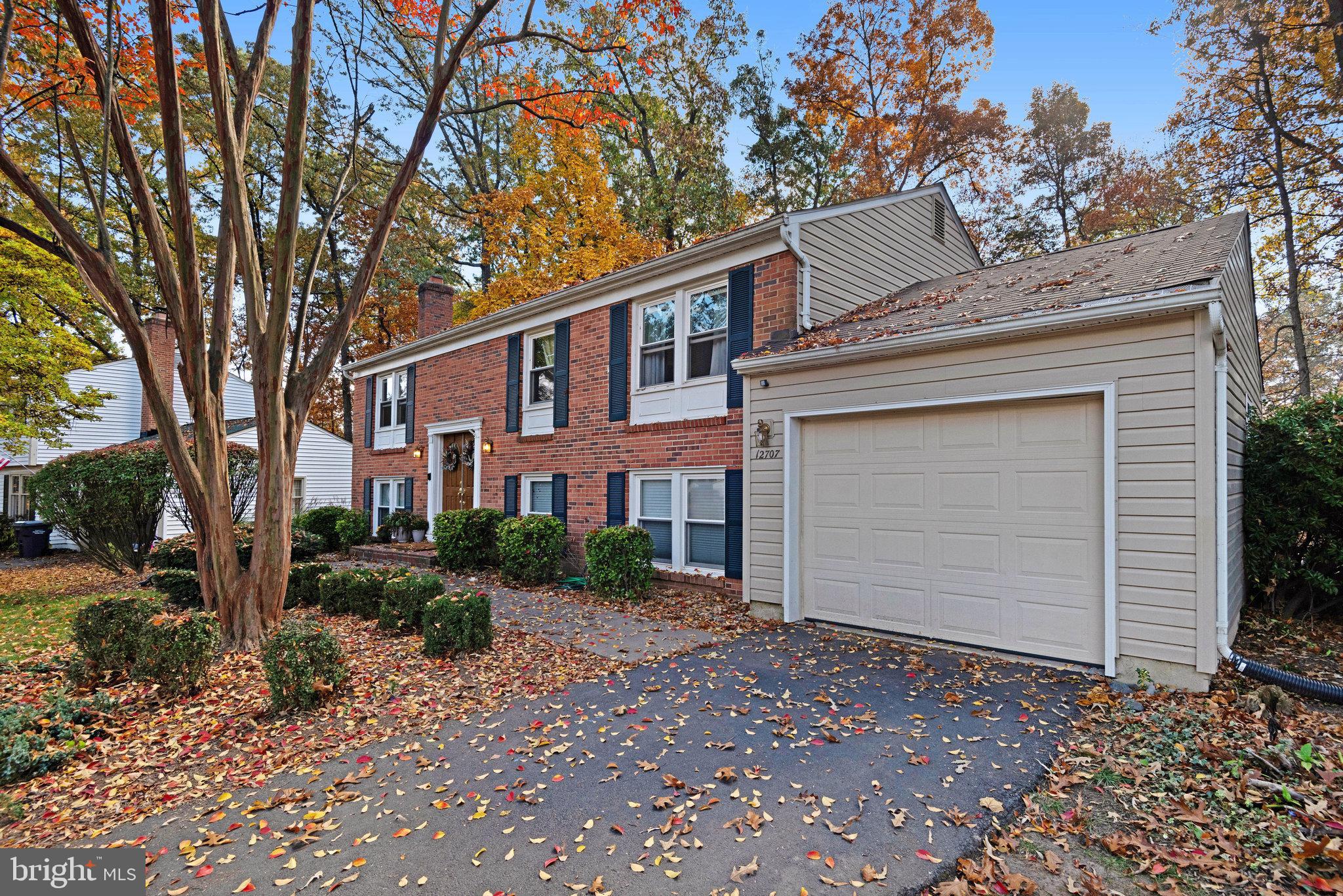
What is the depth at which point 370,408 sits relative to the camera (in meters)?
16.3

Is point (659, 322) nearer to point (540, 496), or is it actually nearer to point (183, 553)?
point (540, 496)

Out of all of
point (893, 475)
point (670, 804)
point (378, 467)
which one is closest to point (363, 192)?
point (378, 467)

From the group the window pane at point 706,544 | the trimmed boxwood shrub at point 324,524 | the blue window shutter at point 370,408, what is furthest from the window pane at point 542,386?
the blue window shutter at point 370,408

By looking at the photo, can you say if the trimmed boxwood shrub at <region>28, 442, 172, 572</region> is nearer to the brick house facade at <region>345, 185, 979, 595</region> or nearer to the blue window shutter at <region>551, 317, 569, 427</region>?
the brick house facade at <region>345, 185, 979, 595</region>

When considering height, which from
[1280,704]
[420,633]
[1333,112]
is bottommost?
[420,633]

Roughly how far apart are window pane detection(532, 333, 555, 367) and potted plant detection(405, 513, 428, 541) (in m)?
4.77

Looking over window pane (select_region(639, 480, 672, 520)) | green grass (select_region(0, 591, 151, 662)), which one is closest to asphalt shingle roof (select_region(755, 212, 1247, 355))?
window pane (select_region(639, 480, 672, 520))

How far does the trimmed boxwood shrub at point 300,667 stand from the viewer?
430cm

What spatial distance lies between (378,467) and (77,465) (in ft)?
20.3

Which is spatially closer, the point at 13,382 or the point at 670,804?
the point at 670,804

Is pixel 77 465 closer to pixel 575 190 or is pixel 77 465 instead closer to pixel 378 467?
pixel 378 467

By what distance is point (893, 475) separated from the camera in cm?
606

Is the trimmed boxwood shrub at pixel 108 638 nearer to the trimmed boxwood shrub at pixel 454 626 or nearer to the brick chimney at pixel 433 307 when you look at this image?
the trimmed boxwood shrub at pixel 454 626

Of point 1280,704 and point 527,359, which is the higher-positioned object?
point 527,359
